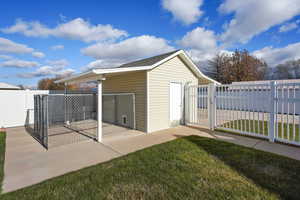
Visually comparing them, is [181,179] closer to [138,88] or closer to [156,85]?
[156,85]

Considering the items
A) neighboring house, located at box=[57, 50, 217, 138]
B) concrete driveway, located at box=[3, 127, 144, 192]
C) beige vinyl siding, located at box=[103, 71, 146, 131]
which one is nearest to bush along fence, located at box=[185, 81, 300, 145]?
neighboring house, located at box=[57, 50, 217, 138]

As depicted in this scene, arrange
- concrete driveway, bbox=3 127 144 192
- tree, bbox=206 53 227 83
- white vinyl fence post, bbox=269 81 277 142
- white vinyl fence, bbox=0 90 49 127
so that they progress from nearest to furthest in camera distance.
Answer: concrete driveway, bbox=3 127 144 192, white vinyl fence post, bbox=269 81 277 142, white vinyl fence, bbox=0 90 49 127, tree, bbox=206 53 227 83

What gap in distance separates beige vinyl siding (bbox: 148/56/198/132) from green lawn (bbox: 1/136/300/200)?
2.64m

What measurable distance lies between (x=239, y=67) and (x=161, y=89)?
20.5 meters

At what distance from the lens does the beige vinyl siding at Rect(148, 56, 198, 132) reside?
20.8 feet

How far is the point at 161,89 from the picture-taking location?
6.71 meters

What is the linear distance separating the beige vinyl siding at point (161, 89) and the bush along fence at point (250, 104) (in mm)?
1200

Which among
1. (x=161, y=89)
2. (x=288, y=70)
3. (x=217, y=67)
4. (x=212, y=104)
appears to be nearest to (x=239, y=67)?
(x=217, y=67)

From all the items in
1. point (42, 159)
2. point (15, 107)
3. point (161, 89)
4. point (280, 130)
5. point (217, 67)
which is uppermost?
point (217, 67)

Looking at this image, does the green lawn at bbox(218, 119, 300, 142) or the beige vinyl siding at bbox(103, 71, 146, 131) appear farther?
the beige vinyl siding at bbox(103, 71, 146, 131)

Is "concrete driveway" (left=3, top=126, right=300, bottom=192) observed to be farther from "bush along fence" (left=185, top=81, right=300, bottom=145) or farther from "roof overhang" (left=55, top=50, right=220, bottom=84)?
"roof overhang" (left=55, top=50, right=220, bottom=84)

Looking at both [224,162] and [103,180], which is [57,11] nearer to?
[103,180]

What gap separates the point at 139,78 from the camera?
650 centimetres

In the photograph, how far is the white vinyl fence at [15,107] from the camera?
7598 mm
